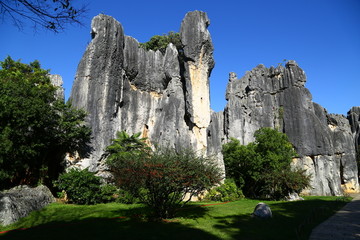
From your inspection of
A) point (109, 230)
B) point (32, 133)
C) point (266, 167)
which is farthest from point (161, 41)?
point (109, 230)

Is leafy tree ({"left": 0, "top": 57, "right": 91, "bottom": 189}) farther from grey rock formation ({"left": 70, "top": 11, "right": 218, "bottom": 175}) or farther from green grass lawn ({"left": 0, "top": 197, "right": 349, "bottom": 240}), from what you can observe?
green grass lawn ({"left": 0, "top": 197, "right": 349, "bottom": 240})

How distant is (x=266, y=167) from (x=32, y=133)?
64.1ft

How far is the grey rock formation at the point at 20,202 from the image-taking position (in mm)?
10766

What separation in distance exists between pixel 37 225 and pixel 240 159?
814 inches

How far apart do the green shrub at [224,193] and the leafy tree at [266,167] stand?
2331mm

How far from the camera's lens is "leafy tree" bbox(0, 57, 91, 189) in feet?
47.5

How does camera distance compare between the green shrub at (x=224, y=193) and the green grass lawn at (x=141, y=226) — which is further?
the green shrub at (x=224, y=193)

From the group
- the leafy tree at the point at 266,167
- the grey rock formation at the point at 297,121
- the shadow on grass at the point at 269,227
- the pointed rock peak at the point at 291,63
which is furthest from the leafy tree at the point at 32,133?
the pointed rock peak at the point at 291,63

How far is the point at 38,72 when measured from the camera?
2322cm

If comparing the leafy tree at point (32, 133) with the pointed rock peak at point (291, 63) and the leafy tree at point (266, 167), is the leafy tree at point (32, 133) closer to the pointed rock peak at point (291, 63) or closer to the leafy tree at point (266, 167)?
the leafy tree at point (266, 167)

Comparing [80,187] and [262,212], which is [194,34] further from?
[262,212]

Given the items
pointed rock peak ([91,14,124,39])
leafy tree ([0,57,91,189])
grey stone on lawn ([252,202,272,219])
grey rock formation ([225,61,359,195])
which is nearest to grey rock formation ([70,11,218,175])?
pointed rock peak ([91,14,124,39])

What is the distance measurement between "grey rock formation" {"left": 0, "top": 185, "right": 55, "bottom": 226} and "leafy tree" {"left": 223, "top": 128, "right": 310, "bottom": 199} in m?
17.2

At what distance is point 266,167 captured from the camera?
2397cm
